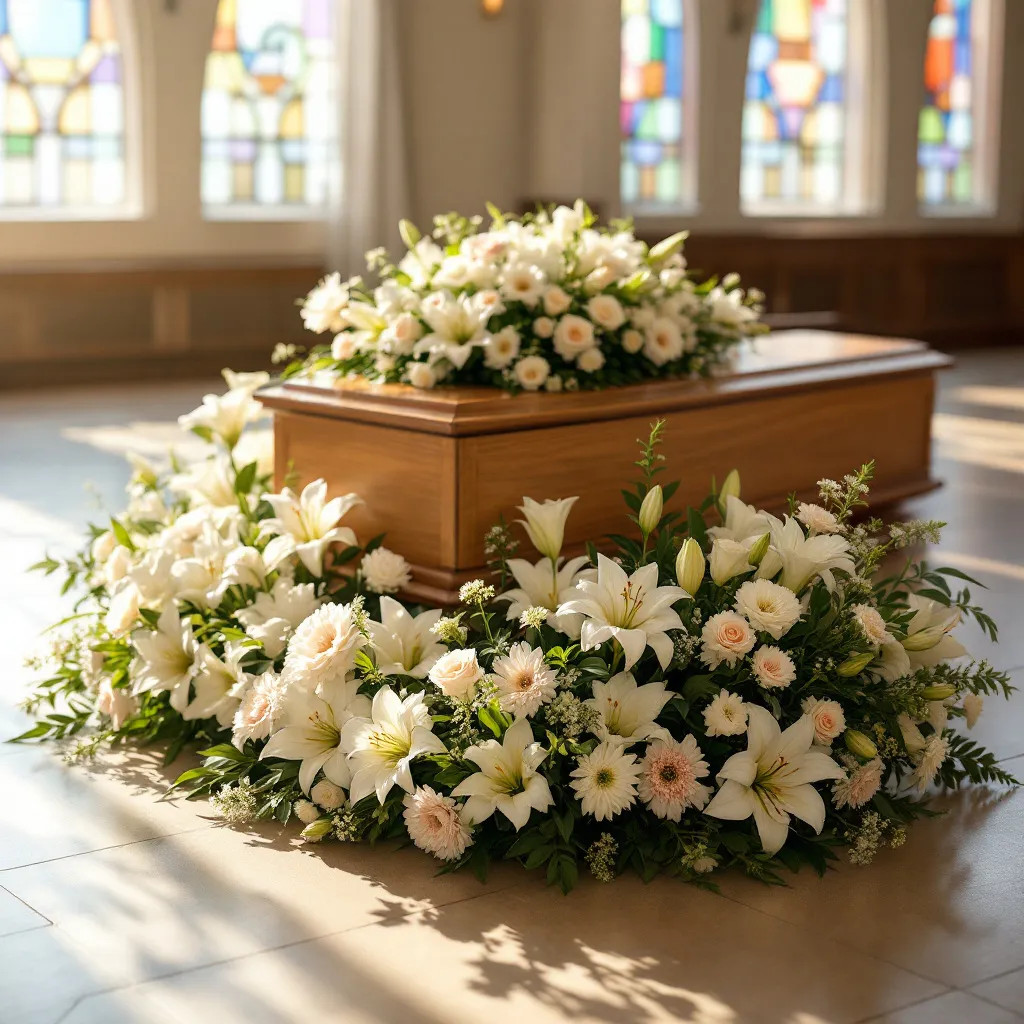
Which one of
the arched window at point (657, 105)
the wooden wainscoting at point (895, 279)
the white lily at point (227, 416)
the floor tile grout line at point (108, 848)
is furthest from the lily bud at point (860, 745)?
the arched window at point (657, 105)

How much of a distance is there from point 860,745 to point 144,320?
288 inches

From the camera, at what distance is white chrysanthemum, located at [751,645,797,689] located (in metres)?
2.29

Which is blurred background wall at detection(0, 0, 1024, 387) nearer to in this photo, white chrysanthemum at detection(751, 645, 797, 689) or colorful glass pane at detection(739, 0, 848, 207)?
colorful glass pane at detection(739, 0, 848, 207)

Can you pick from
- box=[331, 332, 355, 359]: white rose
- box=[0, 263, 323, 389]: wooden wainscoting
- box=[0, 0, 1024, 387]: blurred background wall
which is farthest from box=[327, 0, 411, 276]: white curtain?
box=[331, 332, 355, 359]: white rose

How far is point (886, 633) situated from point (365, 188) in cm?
→ 760

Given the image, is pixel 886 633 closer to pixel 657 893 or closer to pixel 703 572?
pixel 703 572

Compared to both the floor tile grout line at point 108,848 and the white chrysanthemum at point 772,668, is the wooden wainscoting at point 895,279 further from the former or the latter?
the floor tile grout line at point 108,848

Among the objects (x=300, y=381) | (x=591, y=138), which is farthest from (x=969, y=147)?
(x=300, y=381)

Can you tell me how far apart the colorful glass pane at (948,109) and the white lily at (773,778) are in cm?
1103

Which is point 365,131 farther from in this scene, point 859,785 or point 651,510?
point 859,785

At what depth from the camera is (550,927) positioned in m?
2.04

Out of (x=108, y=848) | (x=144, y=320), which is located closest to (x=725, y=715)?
(x=108, y=848)

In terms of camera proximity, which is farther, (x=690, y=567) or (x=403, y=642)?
(x=403, y=642)

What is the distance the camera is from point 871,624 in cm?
238
